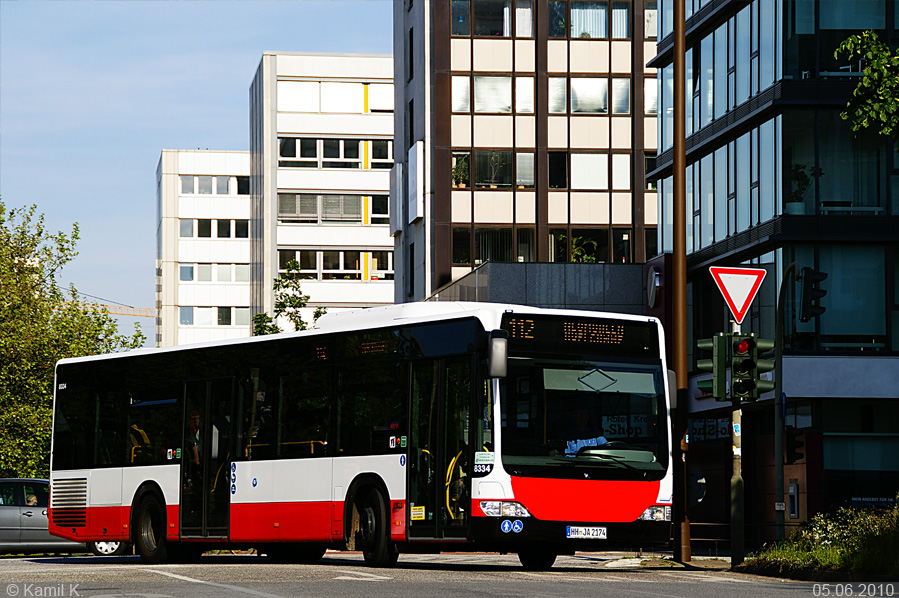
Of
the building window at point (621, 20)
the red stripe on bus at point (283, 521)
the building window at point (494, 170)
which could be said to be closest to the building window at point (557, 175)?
the building window at point (494, 170)

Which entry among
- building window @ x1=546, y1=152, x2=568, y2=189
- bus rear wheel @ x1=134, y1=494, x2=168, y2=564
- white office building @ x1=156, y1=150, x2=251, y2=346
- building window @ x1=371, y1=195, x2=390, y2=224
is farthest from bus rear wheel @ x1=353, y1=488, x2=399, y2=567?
white office building @ x1=156, y1=150, x2=251, y2=346

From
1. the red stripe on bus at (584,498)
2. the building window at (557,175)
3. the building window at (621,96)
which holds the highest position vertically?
the building window at (621,96)

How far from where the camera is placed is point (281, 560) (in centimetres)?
2227

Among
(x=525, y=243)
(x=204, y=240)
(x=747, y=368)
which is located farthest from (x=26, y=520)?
(x=204, y=240)

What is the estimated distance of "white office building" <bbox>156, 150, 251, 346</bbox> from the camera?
101562mm

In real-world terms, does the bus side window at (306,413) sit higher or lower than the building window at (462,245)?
lower

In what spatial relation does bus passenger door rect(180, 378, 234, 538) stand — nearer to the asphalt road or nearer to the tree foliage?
the asphalt road

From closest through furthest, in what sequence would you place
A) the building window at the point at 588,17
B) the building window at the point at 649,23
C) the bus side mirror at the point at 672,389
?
the bus side mirror at the point at 672,389
the building window at the point at 588,17
the building window at the point at 649,23

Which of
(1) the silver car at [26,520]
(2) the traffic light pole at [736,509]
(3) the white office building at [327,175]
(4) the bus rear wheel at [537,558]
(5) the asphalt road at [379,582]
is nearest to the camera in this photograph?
(5) the asphalt road at [379,582]

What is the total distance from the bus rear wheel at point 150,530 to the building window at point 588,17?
104ft

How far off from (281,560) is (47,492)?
901 cm

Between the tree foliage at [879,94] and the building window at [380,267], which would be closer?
the tree foliage at [879,94]

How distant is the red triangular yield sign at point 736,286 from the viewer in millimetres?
18531

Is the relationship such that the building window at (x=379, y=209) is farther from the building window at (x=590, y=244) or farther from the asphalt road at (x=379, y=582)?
the asphalt road at (x=379, y=582)
